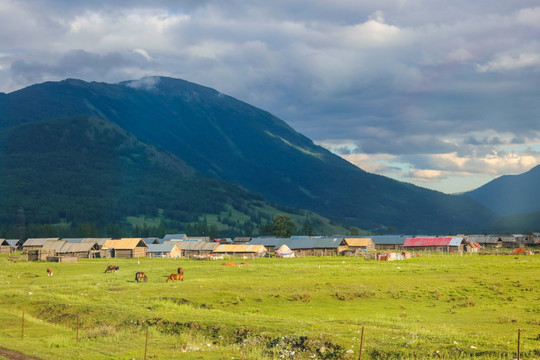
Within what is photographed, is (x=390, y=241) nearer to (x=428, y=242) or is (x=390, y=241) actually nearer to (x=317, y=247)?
(x=428, y=242)

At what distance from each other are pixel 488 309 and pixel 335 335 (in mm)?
19248

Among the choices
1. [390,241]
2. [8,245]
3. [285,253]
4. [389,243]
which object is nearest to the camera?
[285,253]

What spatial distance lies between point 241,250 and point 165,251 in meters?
19.2

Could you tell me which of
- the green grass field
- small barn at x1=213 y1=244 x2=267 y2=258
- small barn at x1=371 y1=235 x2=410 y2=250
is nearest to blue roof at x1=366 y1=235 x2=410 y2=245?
small barn at x1=371 y1=235 x2=410 y2=250

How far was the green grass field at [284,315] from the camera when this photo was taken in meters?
30.8

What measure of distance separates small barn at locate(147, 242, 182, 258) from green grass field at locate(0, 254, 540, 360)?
73.0m

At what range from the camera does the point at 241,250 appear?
144250 mm

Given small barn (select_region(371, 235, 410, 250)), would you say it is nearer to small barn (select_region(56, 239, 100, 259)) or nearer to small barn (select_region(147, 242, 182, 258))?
small barn (select_region(147, 242, 182, 258))

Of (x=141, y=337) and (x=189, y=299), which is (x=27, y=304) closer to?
(x=189, y=299)

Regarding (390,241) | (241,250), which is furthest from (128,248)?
(390,241)

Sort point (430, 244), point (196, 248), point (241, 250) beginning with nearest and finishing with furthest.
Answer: point (241, 250), point (430, 244), point (196, 248)

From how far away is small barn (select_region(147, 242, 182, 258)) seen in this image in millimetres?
148375

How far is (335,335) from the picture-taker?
106 ft

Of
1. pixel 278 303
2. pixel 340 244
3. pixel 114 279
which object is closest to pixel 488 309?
pixel 278 303
